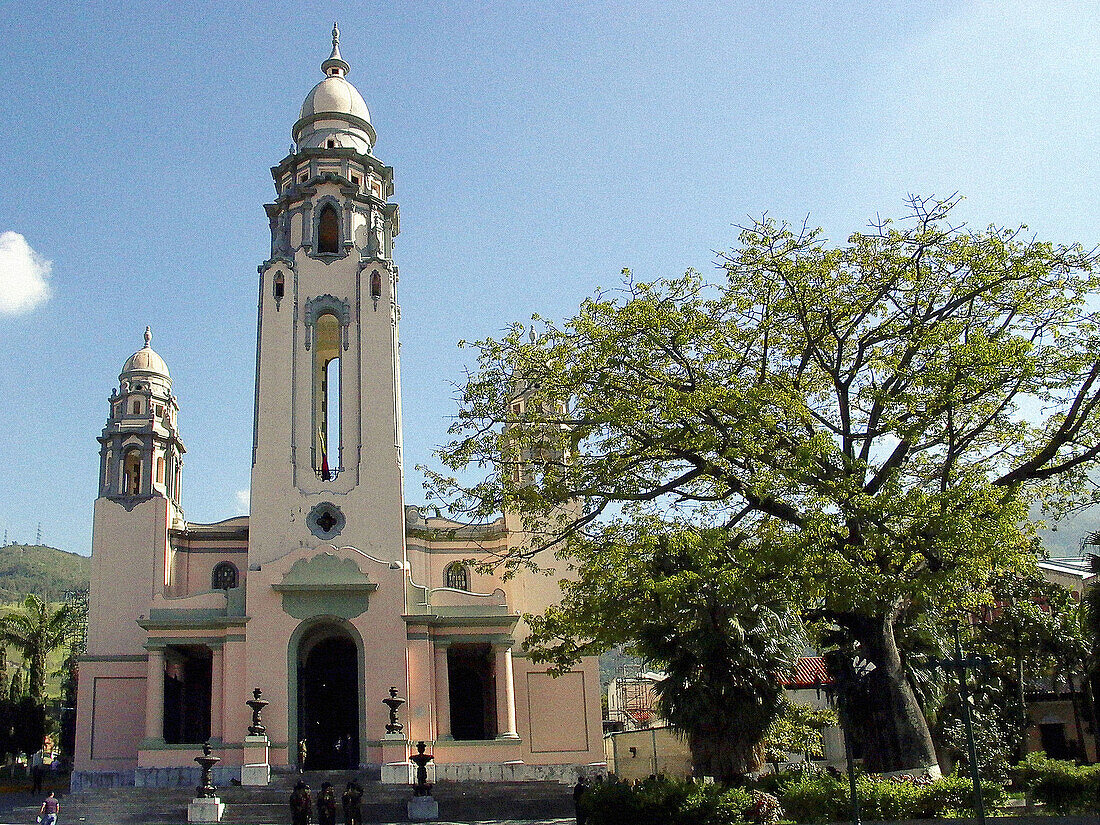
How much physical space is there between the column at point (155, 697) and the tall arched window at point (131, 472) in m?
7.26

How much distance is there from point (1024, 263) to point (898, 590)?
5922mm

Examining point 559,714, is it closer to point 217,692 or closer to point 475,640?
point 475,640

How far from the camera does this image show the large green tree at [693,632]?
60.4ft

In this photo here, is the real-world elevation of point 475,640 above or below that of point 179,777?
above

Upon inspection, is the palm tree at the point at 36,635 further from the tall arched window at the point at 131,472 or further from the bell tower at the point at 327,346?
the bell tower at the point at 327,346

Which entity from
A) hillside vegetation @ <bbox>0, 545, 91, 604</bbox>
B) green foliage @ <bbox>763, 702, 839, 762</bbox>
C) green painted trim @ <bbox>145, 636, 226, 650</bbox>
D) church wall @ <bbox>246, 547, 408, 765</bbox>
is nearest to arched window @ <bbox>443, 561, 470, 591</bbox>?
church wall @ <bbox>246, 547, 408, 765</bbox>

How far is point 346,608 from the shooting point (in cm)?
3148

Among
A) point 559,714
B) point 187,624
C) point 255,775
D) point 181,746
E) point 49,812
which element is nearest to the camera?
point 49,812

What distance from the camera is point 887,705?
17.5 meters

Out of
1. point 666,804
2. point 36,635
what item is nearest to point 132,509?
point 36,635

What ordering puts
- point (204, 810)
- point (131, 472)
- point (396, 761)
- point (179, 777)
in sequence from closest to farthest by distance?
1. point (204, 810)
2. point (396, 761)
3. point (179, 777)
4. point (131, 472)

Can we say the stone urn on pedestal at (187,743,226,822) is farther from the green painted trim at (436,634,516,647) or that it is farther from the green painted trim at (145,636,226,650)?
the green painted trim at (436,634,516,647)

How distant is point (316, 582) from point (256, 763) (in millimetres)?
5310

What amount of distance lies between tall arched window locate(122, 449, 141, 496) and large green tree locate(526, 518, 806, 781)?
1966 centimetres
